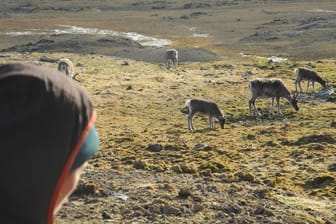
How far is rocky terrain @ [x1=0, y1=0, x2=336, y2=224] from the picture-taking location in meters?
10.5

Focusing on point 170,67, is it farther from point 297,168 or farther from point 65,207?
point 65,207

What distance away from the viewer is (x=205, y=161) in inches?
582

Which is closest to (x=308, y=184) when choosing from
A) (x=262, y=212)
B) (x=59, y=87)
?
(x=262, y=212)

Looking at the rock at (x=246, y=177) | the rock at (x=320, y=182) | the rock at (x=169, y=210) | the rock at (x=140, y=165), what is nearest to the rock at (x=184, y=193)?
the rock at (x=169, y=210)

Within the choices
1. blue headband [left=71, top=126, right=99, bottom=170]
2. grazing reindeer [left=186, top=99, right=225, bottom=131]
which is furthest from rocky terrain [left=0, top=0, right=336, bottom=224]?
blue headband [left=71, top=126, right=99, bottom=170]

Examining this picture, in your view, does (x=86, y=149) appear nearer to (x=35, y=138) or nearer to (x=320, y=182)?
(x=35, y=138)

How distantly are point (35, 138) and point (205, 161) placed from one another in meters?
12.7

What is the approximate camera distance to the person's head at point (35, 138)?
2.23 meters

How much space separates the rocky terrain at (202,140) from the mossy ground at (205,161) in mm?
34

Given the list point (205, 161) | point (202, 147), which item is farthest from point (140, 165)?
point (202, 147)

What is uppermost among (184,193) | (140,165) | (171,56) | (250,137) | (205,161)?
(184,193)

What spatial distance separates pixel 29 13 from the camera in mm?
105375

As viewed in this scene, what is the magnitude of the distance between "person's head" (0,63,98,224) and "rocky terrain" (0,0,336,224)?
24.4ft

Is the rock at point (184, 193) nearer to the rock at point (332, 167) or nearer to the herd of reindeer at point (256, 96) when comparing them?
the rock at point (332, 167)
